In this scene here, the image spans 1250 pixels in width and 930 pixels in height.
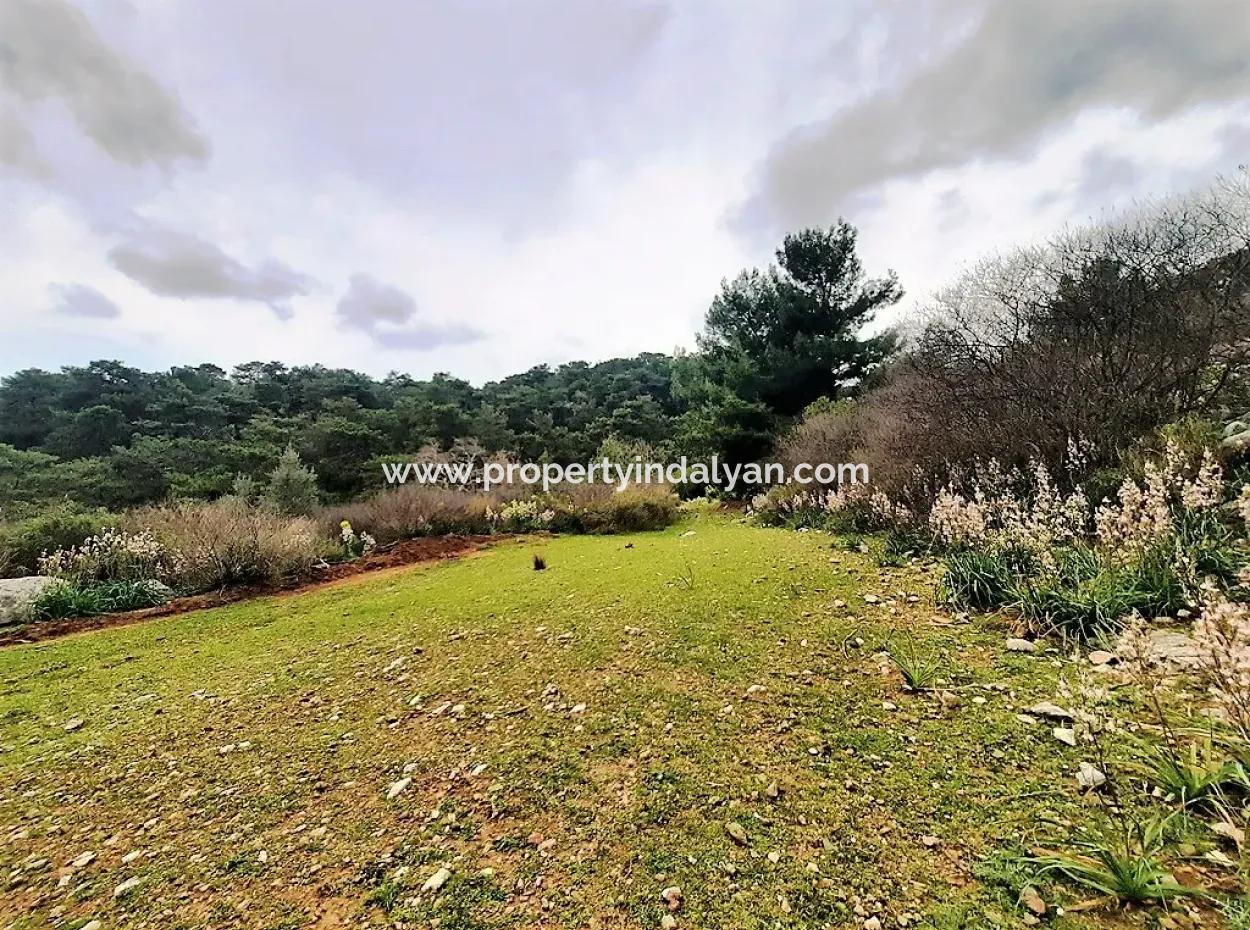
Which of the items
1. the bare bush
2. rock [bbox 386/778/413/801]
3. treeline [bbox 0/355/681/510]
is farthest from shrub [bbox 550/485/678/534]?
treeline [bbox 0/355/681/510]

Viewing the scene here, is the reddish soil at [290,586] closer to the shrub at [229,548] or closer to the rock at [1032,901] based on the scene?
the shrub at [229,548]

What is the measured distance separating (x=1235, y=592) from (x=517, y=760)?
3084 millimetres

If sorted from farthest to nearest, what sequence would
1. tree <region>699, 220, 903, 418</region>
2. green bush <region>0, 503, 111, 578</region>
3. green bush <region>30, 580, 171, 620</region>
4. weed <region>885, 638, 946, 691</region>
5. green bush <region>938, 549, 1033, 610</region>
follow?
tree <region>699, 220, 903, 418</region> → green bush <region>0, 503, 111, 578</region> → green bush <region>30, 580, 171, 620</region> → green bush <region>938, 549, 1033, 610</region> → weed <region>885, 638, 946, 691</region>

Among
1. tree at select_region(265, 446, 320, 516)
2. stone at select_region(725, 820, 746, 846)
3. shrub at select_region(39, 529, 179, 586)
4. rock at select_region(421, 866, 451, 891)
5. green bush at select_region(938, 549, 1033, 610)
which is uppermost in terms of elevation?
tree at select_region(265, 446, 320, 516)

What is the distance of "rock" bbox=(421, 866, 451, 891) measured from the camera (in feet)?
3.91

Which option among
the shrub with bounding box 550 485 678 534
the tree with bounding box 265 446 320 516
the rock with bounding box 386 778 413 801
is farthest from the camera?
the tree with bounding box 265 446 320 516

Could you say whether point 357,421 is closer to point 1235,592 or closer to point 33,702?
point 33,702

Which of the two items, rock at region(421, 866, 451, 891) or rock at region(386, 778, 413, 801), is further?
rock at region(386, 778, 413, 801)

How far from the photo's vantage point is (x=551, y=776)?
158 cm

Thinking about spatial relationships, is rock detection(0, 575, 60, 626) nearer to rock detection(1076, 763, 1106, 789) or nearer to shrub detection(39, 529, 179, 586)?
shrub detection(39, 529, 179, 586)

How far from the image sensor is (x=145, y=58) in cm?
495

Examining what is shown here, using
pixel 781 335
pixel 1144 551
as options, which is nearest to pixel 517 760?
pixel 1144 551

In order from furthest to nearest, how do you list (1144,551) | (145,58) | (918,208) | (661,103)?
(918,208) → (661,103) → (145,58) → (1144,551)

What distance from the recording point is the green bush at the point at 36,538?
19.1ft
